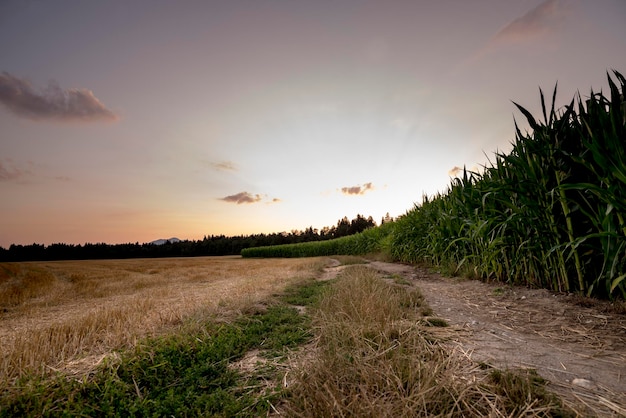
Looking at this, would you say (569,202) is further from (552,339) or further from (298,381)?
(298,381)

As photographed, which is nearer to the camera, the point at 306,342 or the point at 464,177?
the point at 306,342

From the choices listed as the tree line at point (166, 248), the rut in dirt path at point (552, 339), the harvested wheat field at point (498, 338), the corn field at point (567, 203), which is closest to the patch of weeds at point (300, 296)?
the harvested wheat field at point (498, 338)

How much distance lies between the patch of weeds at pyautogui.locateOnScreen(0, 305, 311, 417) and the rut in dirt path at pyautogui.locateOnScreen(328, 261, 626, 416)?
1.76 meters

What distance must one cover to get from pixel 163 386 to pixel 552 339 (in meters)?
3.50

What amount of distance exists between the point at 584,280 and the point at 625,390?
2.76m

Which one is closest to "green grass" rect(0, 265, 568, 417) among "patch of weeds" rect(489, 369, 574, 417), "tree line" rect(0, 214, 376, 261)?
"patch of weeds" rect(489, 369, 574, 417)

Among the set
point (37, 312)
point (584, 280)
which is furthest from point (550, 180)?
point (37, 312)

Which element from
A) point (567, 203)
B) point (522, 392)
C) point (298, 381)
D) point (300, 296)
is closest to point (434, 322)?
point (522, 392)

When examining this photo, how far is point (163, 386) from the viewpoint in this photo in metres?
2.22

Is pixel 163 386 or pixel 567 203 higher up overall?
pixel 567 203

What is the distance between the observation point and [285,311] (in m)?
4.30

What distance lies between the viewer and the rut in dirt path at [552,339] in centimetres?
176

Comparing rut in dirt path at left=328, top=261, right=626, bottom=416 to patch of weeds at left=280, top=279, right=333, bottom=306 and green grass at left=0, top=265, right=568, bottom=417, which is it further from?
patch of weeds at left=280, top=279, right=333, bottom=306

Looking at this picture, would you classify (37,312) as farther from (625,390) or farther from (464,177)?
(464,177)
